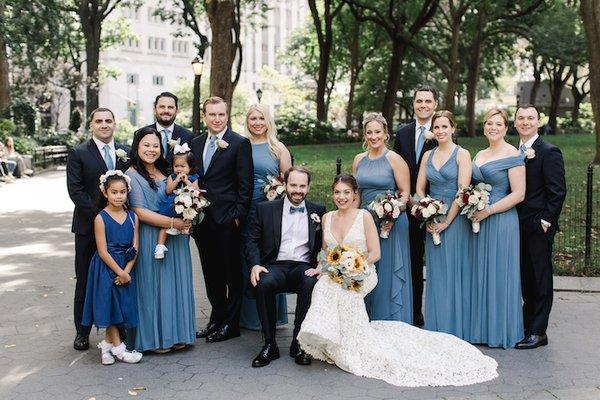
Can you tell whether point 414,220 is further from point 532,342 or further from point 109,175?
point 109,175

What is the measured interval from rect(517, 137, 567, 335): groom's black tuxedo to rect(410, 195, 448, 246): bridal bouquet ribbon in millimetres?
828

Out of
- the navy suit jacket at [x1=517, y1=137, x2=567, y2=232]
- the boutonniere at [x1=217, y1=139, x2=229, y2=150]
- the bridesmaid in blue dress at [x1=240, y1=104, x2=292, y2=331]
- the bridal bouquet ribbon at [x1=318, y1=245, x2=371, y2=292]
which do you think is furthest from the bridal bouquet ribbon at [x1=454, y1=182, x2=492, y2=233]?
the boutonniere at [x1=217, y1=139, x2=229, y2=150]

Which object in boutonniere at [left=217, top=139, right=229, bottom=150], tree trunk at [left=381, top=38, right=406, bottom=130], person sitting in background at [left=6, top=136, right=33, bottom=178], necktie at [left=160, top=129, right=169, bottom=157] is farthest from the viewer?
tree trunk at [left=381, top=38, right=406, bottom=130]

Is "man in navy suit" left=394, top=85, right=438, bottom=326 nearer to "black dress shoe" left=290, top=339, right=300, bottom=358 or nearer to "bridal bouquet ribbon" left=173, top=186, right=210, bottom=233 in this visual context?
"black dress shoe" left=290, top=339, right=300, bottom=358

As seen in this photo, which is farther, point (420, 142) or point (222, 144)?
point (420, 142)

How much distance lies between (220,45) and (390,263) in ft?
39.7

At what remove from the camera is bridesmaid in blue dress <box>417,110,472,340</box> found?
24.0 ft

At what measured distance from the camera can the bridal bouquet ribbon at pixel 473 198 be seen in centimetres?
699

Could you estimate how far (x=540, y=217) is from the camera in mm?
7293

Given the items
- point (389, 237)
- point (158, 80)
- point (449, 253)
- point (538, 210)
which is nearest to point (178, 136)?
point (389, 237)

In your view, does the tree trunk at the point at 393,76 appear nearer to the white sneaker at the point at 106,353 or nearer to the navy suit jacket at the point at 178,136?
the navy suit jacket at the point at 178,136

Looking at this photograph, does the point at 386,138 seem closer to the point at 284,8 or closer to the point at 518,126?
the point at 518,126

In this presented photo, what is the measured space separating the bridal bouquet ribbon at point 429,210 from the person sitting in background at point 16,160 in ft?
75.6

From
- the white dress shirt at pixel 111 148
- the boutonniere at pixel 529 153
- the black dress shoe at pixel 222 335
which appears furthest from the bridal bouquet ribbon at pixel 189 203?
the boutonniere at pixel 529 153
